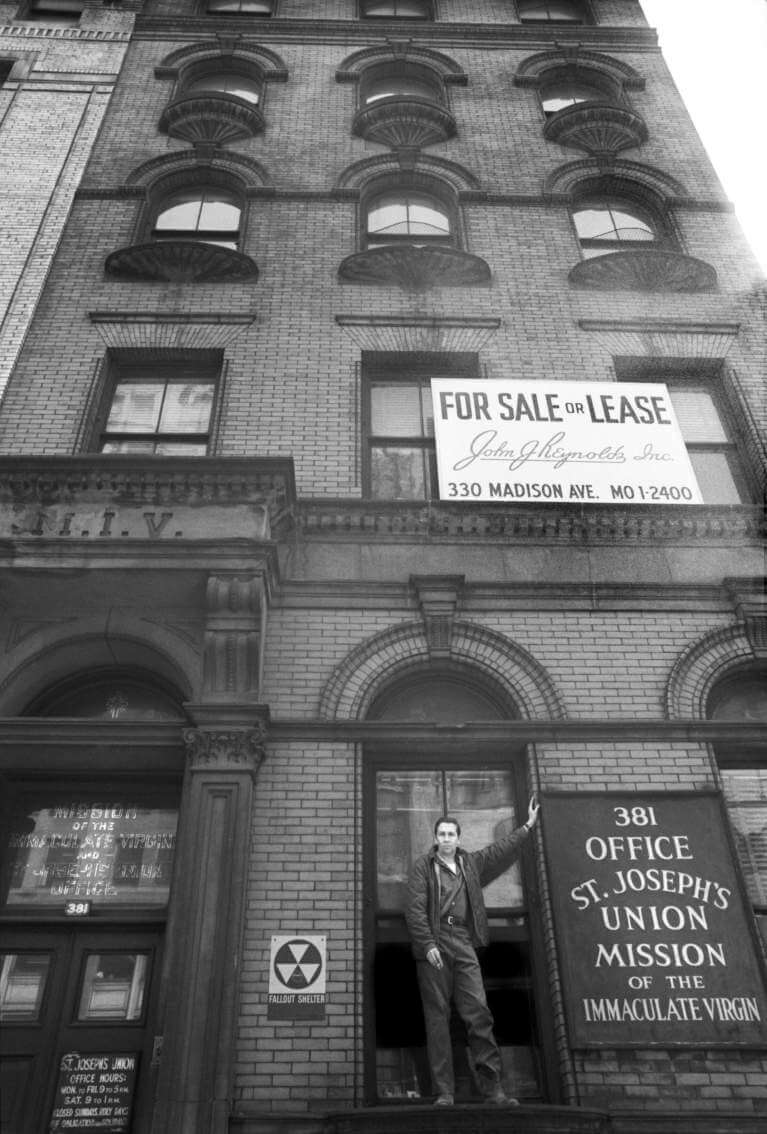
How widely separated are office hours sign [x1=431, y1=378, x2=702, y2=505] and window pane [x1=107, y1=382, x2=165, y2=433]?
3159 millimetres

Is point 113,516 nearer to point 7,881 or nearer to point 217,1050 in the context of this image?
point 7,881

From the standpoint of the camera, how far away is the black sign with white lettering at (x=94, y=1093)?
6223mm

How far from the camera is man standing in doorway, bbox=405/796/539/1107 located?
19.3 feet

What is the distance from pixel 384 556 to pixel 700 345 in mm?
5057

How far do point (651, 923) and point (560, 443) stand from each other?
15.8 feet

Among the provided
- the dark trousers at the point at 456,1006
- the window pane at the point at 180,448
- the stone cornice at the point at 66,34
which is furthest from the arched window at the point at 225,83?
the dark trousers at the point at 456,1006

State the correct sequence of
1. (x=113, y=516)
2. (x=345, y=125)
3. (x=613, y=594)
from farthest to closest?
(x=345, y=125) < (x=613, y=594) < (x=113, y=516)

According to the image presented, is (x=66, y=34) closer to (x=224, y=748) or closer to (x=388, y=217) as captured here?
(x=388, y=217)

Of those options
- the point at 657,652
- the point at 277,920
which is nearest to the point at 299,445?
the point at 657,652

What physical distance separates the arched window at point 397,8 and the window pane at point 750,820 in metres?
15.7

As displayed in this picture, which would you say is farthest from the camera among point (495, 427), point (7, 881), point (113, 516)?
point (495, 427)

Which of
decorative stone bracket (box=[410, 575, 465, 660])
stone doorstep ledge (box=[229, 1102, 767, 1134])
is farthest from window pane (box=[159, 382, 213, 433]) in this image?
stone doorstep ledge (box=[229, 1102, 767, 1134])

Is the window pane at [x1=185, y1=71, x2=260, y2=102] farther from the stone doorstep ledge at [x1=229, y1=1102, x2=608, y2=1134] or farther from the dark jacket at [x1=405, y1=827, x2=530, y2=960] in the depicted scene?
the stone doorstep ledge at [x1=229, y1=1102, x2=608, y2=1134]

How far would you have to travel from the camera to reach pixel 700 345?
10727mm
